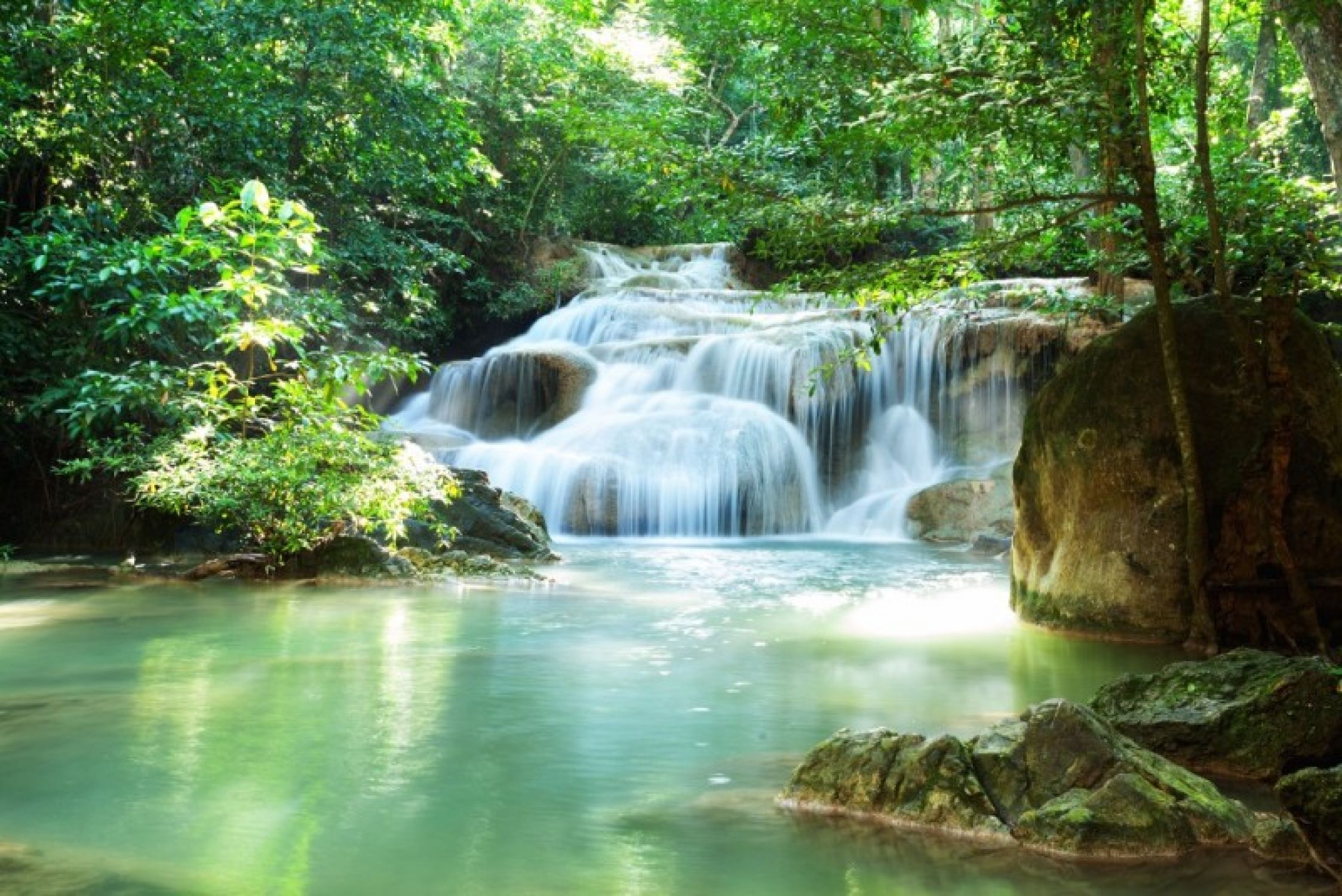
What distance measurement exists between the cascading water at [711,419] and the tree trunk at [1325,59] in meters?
9.96

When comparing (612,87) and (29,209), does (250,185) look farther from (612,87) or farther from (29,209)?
(612,87)

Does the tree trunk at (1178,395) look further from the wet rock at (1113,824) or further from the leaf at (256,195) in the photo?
the leaf at (256,195)

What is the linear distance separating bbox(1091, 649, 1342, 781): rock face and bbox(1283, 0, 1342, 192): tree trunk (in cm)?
238

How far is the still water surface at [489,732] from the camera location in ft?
9.98

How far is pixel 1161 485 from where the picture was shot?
261 inches

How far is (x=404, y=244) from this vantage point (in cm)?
1736

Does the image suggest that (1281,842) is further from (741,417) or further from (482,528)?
(741,417)

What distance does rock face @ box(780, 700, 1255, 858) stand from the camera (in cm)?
318

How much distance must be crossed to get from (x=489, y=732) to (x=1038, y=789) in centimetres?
224

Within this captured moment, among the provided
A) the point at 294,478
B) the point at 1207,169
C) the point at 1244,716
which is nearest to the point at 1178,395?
the point at 1207,169

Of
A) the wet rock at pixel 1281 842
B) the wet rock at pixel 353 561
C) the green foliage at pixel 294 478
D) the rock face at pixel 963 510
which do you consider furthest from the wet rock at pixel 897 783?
the rock face at pixel 963 510

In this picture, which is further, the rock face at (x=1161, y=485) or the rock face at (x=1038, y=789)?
the rock face at (x=1161, y=485)

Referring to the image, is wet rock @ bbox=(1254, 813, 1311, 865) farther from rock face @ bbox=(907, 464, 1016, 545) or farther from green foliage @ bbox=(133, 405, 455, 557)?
rock face @ bbox=(907, 464, 1016, 545)

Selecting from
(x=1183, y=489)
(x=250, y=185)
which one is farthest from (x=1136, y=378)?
(x=250, y=185)
